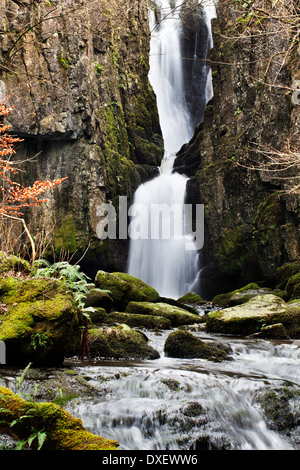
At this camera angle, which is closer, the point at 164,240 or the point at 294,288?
the point at 294,288

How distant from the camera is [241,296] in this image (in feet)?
43.7

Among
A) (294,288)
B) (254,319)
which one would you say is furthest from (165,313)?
(294,288)

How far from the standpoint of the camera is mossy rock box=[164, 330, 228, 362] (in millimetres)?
6582

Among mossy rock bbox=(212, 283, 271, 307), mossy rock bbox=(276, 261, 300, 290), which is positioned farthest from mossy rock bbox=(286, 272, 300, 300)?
mossy rock bbox=(276, 261, 300, 290)

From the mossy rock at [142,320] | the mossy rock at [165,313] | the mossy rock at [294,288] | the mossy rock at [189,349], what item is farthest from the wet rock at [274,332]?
the mossy rock at [294,288]

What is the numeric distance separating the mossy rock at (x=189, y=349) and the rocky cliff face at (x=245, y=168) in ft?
32.4

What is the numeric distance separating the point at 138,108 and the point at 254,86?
8.10 meters

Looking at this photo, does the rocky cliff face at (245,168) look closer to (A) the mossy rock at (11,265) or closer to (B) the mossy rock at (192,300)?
(B) the mossy rock at (192,300)

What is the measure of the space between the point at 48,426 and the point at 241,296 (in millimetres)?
11534

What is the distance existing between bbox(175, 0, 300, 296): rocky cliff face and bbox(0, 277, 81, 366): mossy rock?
12224 mm

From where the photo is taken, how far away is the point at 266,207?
16953 millimetres

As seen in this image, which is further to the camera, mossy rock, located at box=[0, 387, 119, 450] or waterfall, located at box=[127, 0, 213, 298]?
waterfall, located at box=[127, 0, 213, 298]

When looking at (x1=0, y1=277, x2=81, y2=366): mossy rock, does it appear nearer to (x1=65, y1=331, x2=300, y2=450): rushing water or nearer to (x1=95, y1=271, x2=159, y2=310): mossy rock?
(x1=65, y1=331, x2=300, y2=450): rushing water

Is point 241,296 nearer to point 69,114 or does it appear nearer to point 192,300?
point 192,300
